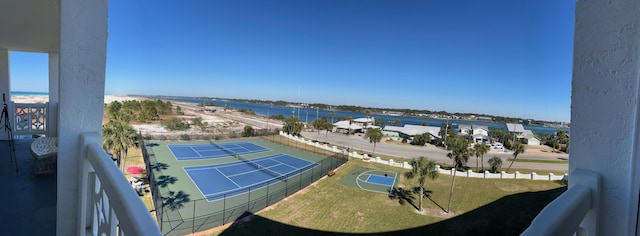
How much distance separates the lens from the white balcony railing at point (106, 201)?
33 centimetres

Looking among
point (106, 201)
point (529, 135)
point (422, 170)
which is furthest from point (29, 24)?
point (529, 135)

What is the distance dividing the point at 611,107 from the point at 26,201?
2067 mm

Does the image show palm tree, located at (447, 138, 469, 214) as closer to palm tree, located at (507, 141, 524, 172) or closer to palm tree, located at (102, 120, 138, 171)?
palm tree, located at (507, 141, 524, 172)

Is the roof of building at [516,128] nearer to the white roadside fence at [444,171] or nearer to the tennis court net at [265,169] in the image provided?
the white roadside fence at [444,171]

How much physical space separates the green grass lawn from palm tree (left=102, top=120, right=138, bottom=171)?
2.99 m

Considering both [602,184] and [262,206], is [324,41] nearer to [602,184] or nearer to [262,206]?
[262,206]

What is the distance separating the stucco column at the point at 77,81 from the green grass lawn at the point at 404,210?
462 centimetres

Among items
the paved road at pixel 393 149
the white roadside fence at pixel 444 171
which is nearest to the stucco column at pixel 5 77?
the paved road at pixel 393 149

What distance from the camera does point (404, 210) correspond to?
22.5 feet

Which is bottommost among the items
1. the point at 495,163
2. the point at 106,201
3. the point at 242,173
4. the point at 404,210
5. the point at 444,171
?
the point at 404,210

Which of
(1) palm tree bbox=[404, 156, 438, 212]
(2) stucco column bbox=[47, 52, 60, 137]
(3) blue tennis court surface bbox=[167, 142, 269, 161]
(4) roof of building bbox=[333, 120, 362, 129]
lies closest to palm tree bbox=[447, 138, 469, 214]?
(1) palm tree bbox=[404, 156, 438, 212]

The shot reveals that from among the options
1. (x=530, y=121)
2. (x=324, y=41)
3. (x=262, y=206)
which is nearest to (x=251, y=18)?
(x=324, y=41)

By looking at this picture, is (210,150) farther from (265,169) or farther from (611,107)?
(611,107)

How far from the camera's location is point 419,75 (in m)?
12.3
